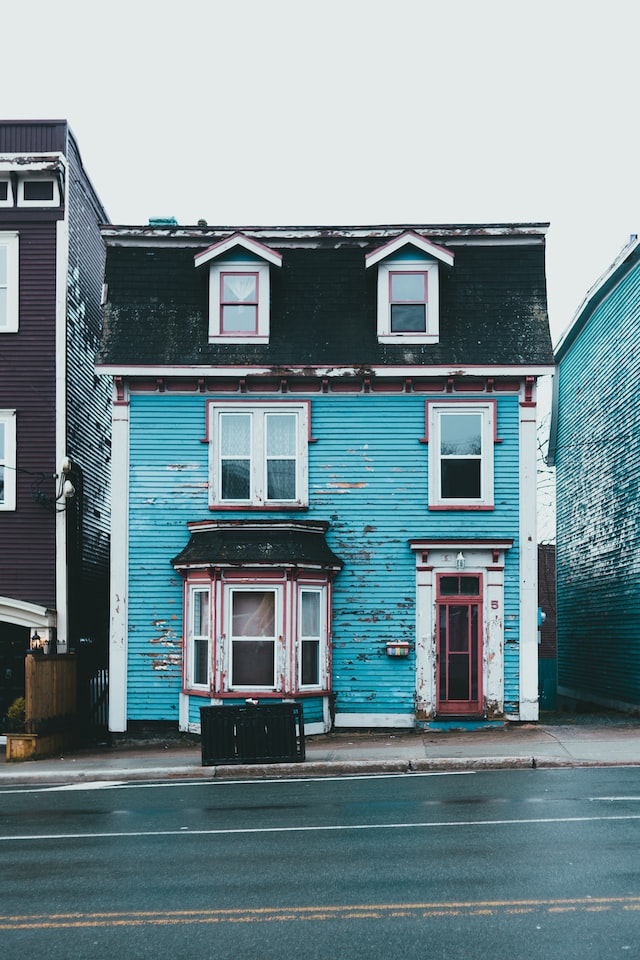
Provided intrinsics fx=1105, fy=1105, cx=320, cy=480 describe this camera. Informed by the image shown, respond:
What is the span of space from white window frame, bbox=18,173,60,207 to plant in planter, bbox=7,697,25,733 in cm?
933

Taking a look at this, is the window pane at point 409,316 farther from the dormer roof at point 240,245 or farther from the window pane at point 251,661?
the window pane at point 251,661

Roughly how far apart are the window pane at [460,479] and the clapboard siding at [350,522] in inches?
13.8

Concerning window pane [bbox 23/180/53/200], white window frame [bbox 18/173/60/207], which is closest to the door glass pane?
white window frame [bbox 18/173/60/207]

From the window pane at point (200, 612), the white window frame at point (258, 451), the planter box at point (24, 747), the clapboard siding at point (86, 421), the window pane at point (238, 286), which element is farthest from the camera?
the clapboard siding at point (86, 421)

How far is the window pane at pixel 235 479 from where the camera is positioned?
20.4 metres

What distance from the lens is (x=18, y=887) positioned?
9016mm

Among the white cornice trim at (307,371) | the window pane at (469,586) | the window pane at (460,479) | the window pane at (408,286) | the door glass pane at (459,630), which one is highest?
the window pane at (408,286)

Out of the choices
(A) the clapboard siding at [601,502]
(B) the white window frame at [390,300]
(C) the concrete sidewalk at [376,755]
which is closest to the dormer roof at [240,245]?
(B) the white window frame at [390,300]

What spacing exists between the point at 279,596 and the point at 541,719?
253 inches

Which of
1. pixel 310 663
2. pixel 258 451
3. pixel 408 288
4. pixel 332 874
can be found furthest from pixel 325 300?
pixel 332 874

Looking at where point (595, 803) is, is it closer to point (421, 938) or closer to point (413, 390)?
point (421, 938)

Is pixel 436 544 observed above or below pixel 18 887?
above

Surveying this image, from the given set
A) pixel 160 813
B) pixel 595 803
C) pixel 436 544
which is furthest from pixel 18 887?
pixel 436 544

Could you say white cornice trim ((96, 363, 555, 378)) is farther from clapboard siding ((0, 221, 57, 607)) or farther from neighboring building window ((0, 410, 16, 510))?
neighboring building window ((0, 410, 16, 510))
